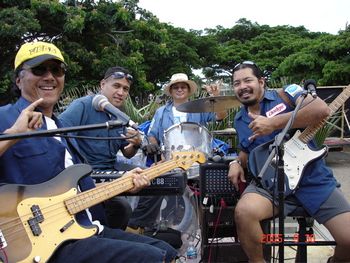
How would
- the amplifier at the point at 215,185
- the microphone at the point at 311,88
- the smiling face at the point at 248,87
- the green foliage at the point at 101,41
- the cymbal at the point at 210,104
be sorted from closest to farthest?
1. the microphone at the point at 311,88
2. the smiling face at the point at 248,87
3. the amplifier at the point at 215,185
4. the cymbal at the point at 210,104
5. the green foliage at the point at 101,41

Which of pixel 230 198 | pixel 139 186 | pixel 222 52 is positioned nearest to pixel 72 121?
pixel 139 186

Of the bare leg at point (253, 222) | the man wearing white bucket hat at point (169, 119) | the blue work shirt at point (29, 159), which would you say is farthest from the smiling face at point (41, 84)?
the man wearing white bucket hat at point (169, 119)

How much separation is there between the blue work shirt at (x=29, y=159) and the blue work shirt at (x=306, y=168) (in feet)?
5.46

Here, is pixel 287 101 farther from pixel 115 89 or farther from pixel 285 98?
pixel 115 89

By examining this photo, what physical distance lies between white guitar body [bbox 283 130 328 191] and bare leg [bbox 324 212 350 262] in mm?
381

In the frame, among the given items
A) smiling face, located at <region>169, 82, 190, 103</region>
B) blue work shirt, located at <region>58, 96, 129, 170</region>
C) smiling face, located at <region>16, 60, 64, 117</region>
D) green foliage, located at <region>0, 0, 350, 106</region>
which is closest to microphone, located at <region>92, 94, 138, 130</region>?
smiling face, located at <region>16, 60, 64, 117</region>

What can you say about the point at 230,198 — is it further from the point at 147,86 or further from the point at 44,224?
the point at 147,86

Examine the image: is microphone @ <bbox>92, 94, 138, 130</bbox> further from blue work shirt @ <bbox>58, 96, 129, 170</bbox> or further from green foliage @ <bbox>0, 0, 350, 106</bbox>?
green foliage @ <bbox>0, 0, 350, 106</bbox>

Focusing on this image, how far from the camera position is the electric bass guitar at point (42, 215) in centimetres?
211

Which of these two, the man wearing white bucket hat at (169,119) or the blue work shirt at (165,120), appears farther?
the blue work shirt at (165,120)

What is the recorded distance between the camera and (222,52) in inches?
1017

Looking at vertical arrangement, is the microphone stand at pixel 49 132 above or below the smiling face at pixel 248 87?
below

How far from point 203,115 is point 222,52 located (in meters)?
21.3

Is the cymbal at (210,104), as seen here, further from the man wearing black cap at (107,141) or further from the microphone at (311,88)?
the microphone at (311,88)
